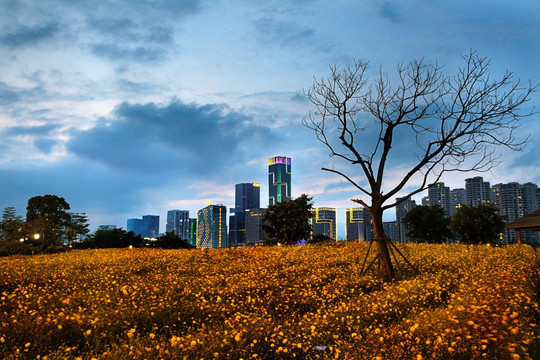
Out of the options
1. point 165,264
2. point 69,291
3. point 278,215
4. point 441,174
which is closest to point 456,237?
point 278,215

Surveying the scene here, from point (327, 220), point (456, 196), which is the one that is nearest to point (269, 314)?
point (456, 196)

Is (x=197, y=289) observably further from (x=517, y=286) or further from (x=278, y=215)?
(x=278, y=215)

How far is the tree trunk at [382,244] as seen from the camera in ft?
39.5

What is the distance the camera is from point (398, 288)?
9.48 metres

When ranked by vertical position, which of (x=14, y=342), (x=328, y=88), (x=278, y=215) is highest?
(x=328, y=88)

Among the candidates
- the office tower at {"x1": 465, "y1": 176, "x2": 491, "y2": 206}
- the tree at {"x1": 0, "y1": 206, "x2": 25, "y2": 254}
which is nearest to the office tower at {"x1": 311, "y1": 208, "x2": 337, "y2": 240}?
the office tower at {"x1": 465, "y1": 176, "x2": 491, "y2": 206}

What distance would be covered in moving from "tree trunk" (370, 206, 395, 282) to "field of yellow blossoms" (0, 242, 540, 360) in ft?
2.34

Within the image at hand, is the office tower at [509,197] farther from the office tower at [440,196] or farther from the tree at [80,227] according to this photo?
the tree at [80,227]

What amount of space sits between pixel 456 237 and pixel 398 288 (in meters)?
43.0

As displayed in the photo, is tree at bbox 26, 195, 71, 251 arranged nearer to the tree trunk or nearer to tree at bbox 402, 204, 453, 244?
tree at bbox 402, 204, 453, 244

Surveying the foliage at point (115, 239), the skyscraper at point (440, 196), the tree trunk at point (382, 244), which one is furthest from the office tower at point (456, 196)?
the tree trunk at point (382, 244)

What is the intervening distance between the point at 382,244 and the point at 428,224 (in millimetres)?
38071

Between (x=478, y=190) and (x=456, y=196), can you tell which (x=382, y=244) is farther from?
(x=456, y=196)

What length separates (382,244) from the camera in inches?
494
